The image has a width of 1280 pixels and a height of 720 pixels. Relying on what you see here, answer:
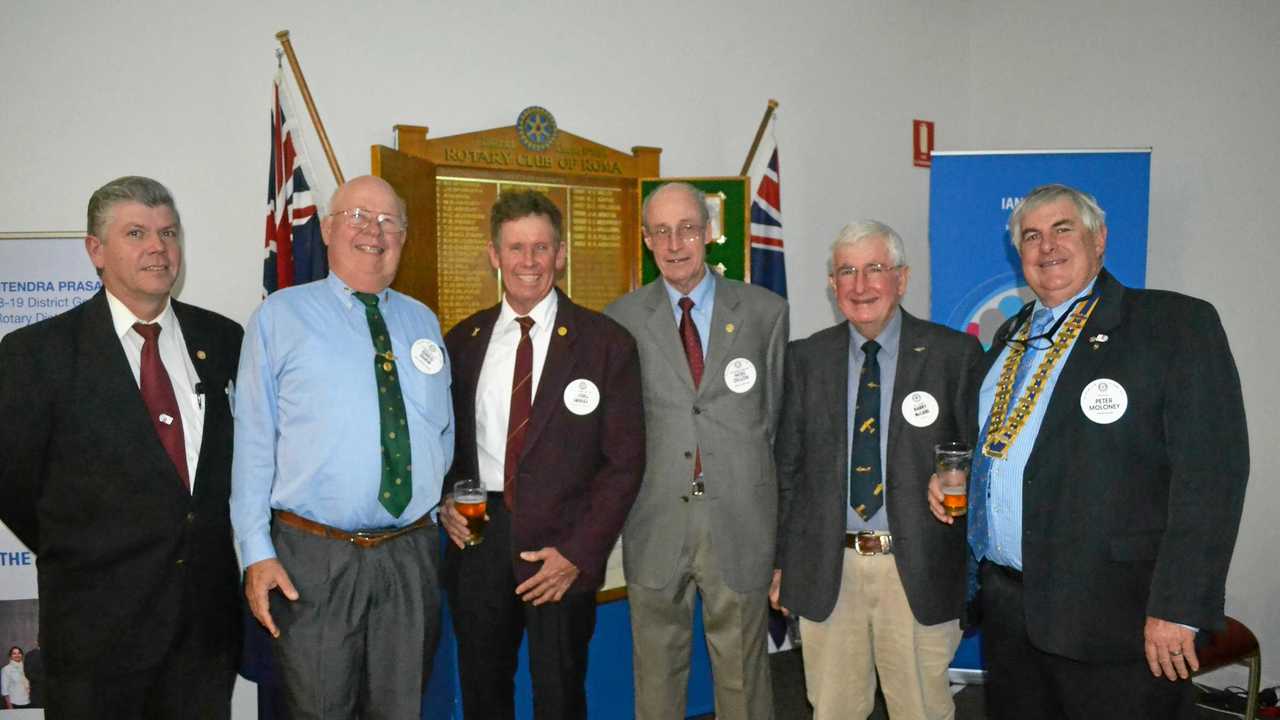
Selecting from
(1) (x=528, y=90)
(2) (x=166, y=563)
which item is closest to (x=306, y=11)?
(1) (x=528, y=90)

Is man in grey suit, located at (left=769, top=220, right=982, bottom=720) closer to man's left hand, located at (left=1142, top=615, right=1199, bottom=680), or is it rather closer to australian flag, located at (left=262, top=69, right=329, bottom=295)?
man's left hand, located at (left=1142, top=615, right=1199, bottom=680)

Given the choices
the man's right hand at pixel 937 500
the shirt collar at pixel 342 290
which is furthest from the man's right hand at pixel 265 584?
the man's right hand at pixel 937 500

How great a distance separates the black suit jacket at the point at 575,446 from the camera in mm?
2592

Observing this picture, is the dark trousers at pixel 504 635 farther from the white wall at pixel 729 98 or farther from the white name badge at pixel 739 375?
the white wall at pixel 729 98

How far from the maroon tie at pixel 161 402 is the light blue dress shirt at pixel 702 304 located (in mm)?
1590

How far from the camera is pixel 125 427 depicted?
7.90 feet

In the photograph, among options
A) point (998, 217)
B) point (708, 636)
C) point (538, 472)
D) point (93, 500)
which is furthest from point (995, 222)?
point (93, 500)

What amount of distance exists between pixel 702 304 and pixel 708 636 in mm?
1147

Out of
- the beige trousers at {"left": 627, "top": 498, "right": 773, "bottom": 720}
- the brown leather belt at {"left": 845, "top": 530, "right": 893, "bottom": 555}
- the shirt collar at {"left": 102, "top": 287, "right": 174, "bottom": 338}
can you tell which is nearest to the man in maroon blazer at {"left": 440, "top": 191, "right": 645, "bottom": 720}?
the beige trousers at {"left": 627, "top": 498, "right": 773, "bottom": 720}

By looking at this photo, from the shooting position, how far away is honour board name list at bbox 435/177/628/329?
410cm

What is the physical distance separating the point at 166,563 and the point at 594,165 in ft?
9.41

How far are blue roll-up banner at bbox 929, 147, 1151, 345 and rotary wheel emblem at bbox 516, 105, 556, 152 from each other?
201 centimetres

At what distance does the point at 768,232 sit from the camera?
15.7 ft

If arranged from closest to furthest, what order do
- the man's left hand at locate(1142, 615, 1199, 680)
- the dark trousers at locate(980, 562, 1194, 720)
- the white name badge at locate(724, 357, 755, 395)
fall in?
the man's left hand at locate(1142, 615, 1199, 680) → the dark trousers at locate(980, 562, 1194, 720) → the white name badge at locate(724, 357, 755, 395)
